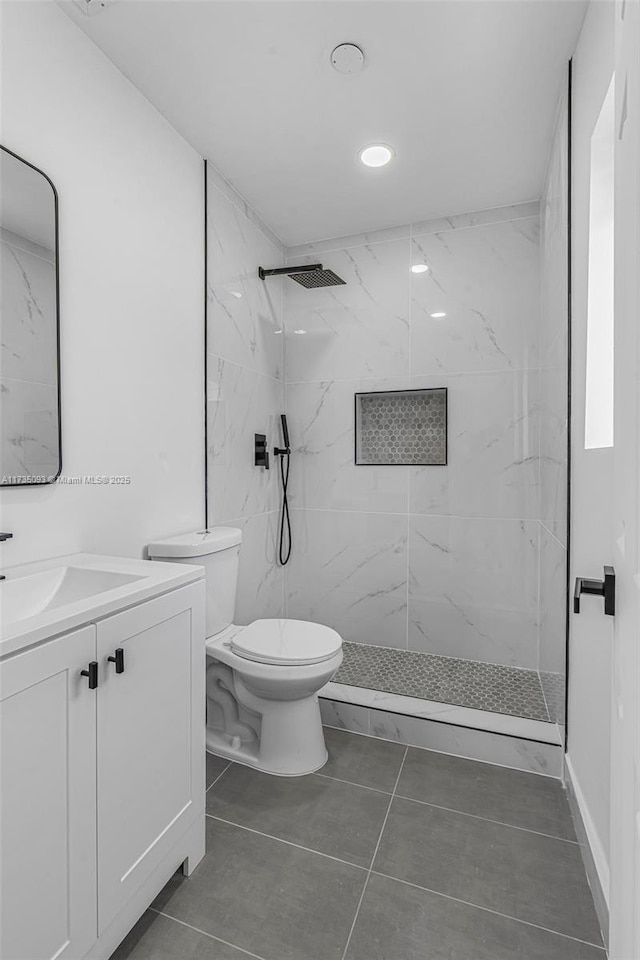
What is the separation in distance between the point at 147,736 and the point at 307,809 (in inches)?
32.1

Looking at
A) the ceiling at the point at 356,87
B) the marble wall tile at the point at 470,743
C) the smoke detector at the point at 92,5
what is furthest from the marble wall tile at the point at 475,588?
the smoke detector at the point at 92,5

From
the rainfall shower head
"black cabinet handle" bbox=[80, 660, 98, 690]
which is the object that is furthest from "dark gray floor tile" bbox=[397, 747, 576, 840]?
the rainfall shower head

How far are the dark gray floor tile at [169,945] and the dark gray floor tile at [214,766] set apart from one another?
1.96 ft

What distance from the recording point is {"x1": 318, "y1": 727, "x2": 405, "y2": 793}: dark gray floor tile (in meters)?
1.91

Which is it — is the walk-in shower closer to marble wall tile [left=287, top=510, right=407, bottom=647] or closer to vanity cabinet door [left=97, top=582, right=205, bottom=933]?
marble wall tile [left=287, top=510, right=407, bottom=647]

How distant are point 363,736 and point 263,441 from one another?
5.09 ft

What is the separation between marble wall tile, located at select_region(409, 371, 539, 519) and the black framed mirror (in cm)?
186

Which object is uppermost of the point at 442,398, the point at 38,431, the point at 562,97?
the point at 562,97

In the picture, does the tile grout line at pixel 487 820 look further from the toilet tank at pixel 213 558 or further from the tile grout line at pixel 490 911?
the toilet tank at pixel 213 558

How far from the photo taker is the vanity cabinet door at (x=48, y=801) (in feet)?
2.90

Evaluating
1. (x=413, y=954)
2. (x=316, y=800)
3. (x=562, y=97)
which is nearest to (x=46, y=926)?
(x=413, y=954)

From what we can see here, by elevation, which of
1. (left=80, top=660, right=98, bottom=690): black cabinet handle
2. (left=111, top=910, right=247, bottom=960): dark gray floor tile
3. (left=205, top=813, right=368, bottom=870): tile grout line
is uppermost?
(left=80, top=660, right=98, bottom=690): black cabinet handle

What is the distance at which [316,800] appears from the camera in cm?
179

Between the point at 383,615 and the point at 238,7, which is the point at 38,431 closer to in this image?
the point at 238,7
